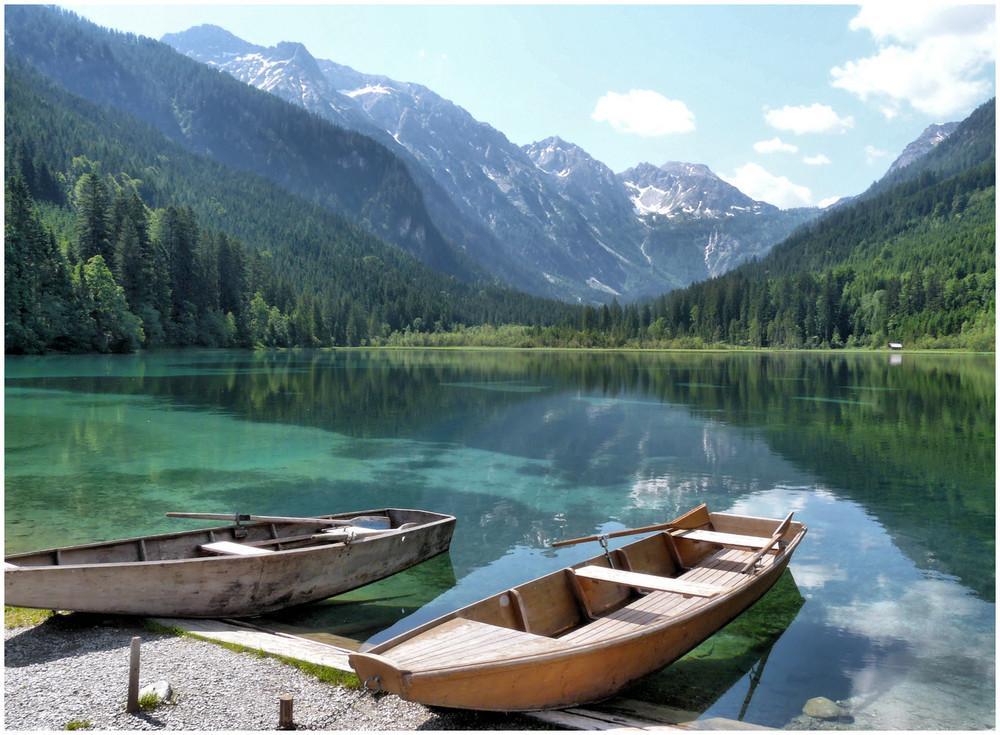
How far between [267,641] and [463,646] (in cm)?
418

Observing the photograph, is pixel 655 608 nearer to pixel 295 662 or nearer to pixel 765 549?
pixel 765 549

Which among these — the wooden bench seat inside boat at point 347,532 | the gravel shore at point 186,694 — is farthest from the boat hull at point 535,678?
the wooden bench seat inside boat at point 347,532

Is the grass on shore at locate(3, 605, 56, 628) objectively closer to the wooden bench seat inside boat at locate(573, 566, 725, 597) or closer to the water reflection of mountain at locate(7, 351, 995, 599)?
the water reflection of mountain at locate(7, 351, 995, 599)

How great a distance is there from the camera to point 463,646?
10047 mm

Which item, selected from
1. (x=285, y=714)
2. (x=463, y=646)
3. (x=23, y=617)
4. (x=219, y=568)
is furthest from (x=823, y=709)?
(x=23, y=617)

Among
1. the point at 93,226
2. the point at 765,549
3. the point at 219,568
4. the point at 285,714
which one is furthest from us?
the point at 93,226

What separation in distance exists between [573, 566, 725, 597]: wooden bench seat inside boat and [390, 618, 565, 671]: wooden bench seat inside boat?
8.77 ft

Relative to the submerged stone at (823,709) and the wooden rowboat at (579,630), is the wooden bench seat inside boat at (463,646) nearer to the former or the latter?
the wooden rowboat at (579,630)

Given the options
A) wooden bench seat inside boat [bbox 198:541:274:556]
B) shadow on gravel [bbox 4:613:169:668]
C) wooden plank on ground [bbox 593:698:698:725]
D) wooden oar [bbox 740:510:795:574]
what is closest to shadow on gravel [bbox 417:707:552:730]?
wooden plank on ground [bbox 593:698:698:725]

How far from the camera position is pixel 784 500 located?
87.7ft

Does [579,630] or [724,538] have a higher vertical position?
[724,538]

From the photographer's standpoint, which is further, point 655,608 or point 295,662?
point 655,608

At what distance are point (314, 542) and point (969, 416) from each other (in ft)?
159

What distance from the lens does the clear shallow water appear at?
13.4 metres
